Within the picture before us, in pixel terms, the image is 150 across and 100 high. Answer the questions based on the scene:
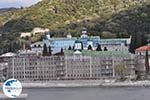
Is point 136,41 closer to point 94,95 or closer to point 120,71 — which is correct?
point 120,71

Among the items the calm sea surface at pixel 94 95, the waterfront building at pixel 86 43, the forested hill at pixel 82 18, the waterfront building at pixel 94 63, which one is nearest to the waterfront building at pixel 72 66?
the waterfront building at pixel 94 63

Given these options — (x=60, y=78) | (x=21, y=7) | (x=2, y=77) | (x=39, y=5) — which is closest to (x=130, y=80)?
(x=60, y=78)

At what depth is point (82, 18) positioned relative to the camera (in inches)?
3401

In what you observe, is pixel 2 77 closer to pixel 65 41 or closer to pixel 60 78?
pixel 60 78

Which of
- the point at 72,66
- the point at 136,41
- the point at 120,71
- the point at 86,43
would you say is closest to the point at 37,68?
the point at 72,66

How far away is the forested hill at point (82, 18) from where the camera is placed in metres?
73.0

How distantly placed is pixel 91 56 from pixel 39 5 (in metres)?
40.7

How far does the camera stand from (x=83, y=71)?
56.7m

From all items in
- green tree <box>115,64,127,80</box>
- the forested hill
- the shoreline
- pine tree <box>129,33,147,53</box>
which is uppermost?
the forested hill

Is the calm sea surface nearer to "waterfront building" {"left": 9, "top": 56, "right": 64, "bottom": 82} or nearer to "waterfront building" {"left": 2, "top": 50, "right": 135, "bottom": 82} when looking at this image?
"waterfront building" {"left": 2, "top": 50, "right": 135, "bottom": 82}

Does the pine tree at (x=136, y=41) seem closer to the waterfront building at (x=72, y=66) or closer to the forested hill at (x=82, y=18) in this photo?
the waterfront building at (x=72, y=66)

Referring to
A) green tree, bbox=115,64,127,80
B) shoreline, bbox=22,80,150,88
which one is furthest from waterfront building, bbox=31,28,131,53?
shoreline, bbox=22,80,150,88

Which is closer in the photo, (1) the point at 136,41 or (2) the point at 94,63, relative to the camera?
(2) the point at 94,63

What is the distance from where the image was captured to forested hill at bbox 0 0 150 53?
→ 240 ft
